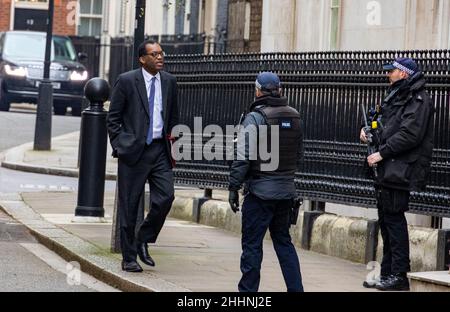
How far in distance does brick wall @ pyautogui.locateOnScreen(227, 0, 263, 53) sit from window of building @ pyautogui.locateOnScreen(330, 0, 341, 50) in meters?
5.64

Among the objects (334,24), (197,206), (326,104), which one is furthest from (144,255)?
(334,24)

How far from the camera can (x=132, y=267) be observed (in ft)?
37.9

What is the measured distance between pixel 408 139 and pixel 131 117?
2237mm

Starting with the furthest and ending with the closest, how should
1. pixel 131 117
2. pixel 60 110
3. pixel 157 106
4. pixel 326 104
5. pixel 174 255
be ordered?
pixel 60 110 → pixel 326 104 → pixel 174 255 → pixel 157 106 → pixel 131 117

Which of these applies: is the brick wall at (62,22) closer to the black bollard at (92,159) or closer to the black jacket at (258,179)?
the black bollard at (92,159)

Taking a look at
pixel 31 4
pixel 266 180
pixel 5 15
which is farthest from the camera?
pixel 5 15

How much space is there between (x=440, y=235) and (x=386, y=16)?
751 cm

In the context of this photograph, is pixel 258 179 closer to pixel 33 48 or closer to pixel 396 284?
pixel 396 284

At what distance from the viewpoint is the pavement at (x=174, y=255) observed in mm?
11188

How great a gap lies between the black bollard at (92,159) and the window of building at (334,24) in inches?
244

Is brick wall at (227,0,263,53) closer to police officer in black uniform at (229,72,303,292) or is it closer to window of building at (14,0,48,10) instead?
police officer in black uniform at (229,72,303,292)

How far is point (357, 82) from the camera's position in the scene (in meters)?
13.8

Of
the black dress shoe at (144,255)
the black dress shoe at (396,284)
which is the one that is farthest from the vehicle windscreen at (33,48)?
the black dress shoe at (396,284)
